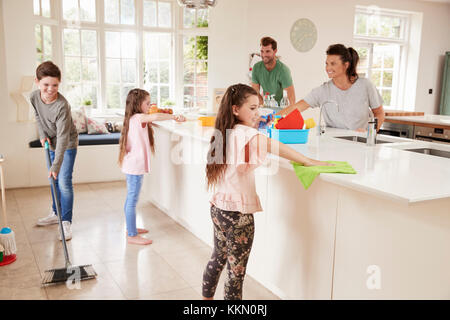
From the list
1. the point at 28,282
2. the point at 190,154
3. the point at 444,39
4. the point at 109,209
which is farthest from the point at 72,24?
the point at 444,39

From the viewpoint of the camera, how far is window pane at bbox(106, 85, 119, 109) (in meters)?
6.33

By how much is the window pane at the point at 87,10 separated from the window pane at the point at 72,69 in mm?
584

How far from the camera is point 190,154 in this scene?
139 inches

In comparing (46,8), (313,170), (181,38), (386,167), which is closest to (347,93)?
(386,167)

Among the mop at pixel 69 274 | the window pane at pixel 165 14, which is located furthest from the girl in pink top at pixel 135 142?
the window pane at pixel 165 14

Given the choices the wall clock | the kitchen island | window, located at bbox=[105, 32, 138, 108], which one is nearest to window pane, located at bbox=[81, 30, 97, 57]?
window, located at bbox=[105, 32, 138, 108]

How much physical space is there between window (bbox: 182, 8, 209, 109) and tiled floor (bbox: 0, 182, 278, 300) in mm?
2619

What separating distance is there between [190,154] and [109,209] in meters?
1.36

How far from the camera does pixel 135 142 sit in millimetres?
3340

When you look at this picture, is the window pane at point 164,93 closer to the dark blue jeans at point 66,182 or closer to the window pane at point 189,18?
the window pane at point 189,18

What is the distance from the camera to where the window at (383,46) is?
7.92 metres

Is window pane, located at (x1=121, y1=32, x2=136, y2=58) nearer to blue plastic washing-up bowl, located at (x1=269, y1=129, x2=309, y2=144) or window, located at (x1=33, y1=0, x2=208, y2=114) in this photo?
window, located at (x1=33, y1=0, x2=208, y2=114)

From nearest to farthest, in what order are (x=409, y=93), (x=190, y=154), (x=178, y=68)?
(x=190, y=154) < (x=178, y=68) < (x=409, y=93)
